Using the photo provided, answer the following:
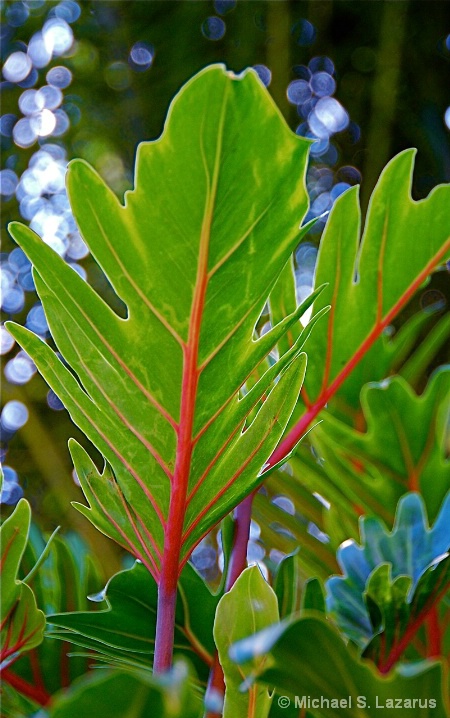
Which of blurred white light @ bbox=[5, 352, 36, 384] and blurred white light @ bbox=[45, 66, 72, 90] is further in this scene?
blurred white light @ bbox=[45, 66, 72, 90]

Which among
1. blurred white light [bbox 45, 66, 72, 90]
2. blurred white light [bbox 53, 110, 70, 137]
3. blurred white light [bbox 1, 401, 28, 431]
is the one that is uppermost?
blurred white light [bbox 45, 66, 72, 90]

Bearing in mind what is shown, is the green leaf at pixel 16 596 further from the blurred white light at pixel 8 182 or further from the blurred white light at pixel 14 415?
the blurred white light at pixel 8 182

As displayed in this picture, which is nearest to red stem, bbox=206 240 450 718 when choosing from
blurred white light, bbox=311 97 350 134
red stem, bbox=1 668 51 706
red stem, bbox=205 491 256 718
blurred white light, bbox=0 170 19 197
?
red stem, bbox=205 491 256 718

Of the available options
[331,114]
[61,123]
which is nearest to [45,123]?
[61,123]

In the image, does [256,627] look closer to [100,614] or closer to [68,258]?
[100,614]

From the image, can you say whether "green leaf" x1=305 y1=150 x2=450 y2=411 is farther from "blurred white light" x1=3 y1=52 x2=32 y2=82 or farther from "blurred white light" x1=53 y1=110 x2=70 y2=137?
"blurred white light" x1=3 y1=52 x2=32 y2=82
